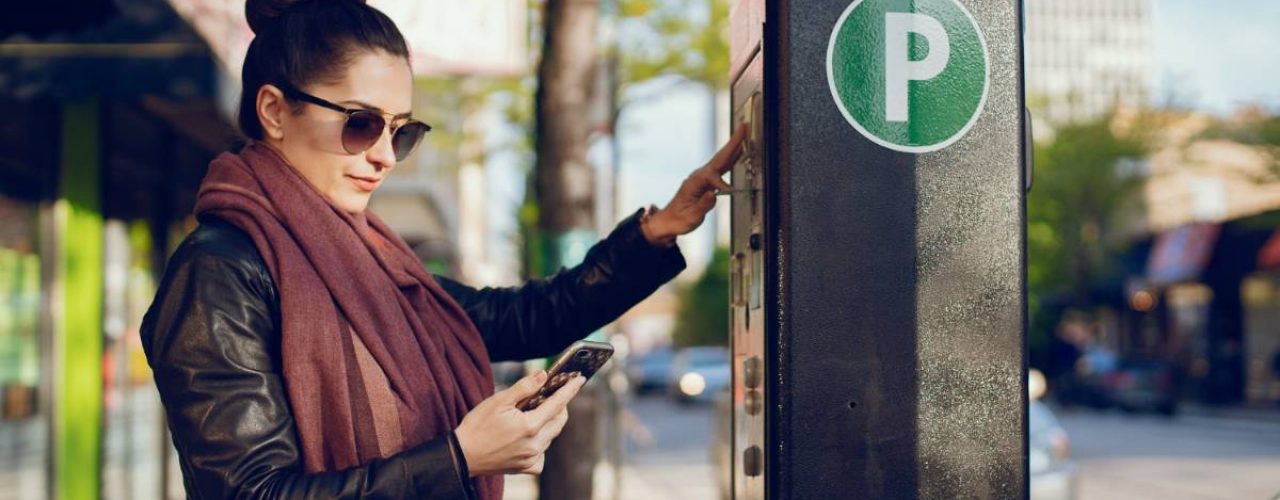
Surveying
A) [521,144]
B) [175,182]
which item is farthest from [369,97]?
[521,144]

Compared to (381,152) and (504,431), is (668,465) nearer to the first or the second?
(381,152)

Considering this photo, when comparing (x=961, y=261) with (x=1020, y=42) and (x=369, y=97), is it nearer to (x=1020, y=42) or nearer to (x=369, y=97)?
(x=1020, y=42)

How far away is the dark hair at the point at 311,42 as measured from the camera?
2.11 m

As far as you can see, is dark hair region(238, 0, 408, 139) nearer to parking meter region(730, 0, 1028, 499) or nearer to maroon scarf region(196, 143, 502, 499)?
maroon scarf region(196, 143, 502, 499)

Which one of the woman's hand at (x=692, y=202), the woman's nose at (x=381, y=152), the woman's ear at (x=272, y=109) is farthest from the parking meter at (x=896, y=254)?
the woman's ear at (x=272, y=109)

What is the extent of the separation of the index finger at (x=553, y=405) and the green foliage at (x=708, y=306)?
5654 centimetres

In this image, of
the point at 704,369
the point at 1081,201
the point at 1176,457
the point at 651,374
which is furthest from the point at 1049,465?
the point at 651,374

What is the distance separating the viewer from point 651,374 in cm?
4534

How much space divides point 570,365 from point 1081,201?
38.6m

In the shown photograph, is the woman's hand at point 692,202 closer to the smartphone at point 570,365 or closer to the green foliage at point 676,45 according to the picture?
the smartphone at point 570,365

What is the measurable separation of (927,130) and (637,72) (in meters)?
15.7

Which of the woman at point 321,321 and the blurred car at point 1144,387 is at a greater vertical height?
the woman at point 321,321

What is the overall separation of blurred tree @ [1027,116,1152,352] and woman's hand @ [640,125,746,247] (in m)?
36.3

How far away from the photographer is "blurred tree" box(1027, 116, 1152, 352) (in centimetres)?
3778
